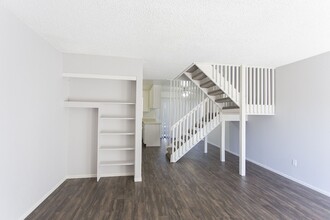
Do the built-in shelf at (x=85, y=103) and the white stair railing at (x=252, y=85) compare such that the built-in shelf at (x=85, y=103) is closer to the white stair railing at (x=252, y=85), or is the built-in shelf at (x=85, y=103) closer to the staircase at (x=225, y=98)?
the staircase at (x=225, y=98)

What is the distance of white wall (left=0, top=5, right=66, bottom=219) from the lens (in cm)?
207

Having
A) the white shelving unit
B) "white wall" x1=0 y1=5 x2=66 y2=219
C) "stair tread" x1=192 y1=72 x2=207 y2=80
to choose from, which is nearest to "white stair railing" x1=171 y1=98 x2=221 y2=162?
"stair tread" x1=192 y1=72 x2=207 y2=80

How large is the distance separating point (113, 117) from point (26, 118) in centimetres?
165

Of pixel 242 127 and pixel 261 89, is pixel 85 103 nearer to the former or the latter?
pixel 242 127

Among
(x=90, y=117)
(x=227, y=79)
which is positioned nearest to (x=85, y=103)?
(x=90, y=117)

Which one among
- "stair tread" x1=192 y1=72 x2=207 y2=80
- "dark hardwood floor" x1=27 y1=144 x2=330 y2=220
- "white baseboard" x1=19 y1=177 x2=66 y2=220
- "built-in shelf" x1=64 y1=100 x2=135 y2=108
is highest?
"stair tread" x1=192 y1=72 x2=207 y2=80

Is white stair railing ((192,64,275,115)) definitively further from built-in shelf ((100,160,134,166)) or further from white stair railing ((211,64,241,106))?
built-in shelf ((100,160,134,166))

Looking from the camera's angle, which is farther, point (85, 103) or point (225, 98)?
point (225, 98)

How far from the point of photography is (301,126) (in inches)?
148

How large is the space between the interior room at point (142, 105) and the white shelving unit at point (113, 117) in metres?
0.02

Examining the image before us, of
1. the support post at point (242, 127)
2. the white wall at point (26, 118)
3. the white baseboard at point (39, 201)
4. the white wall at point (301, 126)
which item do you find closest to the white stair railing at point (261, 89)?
the white wall at point (301, 126)

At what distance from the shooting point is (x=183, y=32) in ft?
8.57

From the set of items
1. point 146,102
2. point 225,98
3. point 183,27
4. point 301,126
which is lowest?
point 301,126

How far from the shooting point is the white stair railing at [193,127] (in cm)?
517
